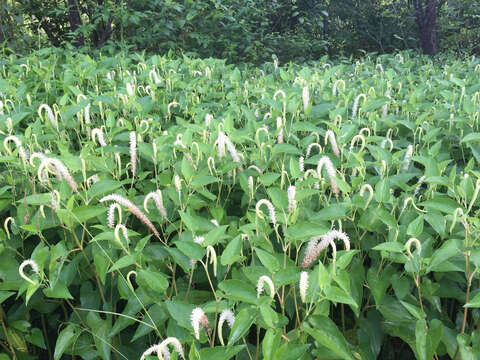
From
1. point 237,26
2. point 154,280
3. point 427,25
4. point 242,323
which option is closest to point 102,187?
point 154,280

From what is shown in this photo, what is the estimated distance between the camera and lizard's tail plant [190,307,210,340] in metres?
0.91

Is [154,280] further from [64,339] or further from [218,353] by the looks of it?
[64,339]

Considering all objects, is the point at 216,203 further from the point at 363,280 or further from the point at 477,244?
the point at 477,244

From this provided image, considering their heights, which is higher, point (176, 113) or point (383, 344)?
point (176, 113)

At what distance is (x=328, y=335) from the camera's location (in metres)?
0.97

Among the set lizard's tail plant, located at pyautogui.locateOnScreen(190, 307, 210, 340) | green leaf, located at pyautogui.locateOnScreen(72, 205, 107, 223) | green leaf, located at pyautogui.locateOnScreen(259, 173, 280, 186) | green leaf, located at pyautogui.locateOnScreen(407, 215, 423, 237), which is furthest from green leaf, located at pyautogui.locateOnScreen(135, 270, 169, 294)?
green leaf, located at pyautogui.locateOnScreen(407, 215, 423, 237)

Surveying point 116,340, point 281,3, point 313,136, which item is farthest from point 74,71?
point 281,3

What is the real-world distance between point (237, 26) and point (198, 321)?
19.7 ft

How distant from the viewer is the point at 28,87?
3043 mm

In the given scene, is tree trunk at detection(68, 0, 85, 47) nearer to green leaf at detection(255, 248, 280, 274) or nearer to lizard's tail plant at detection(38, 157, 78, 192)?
lizard's tail plant at detection(38, 157, 78, 192)

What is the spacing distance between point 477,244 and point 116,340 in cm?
109

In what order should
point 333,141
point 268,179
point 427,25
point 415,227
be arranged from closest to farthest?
point 415,227 < point 268,179 < point 333,141 < point 427,25

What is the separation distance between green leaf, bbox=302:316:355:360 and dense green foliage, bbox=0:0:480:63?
4.25m

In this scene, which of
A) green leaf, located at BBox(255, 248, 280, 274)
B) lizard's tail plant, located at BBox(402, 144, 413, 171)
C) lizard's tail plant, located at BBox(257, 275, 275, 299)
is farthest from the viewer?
lizard's tail plant, located at BBox(402, 144, 413, 171)
